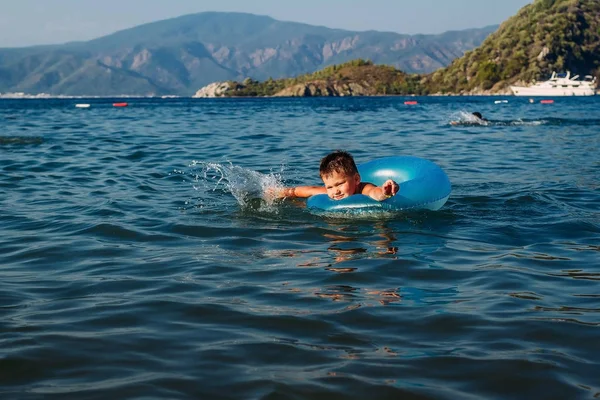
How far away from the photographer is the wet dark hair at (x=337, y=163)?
24.9 ft

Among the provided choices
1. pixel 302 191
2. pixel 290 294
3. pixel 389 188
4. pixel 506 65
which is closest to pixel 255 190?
pixel 302 191

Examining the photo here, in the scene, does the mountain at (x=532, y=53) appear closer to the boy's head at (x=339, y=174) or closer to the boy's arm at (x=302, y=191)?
the boy's arm at (x=302, y=191)

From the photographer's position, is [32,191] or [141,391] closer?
[141,391]

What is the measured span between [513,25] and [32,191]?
166 meters

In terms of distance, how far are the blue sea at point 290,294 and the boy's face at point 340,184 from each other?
342mm

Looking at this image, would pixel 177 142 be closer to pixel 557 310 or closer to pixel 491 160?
pixel 491 160

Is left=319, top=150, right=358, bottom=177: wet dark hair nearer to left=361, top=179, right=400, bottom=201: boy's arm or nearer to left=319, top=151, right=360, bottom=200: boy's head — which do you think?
left=319, top=151, right=360, bottom=200: boy's head

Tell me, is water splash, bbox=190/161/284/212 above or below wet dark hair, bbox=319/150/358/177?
below

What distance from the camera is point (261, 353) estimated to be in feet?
12.6

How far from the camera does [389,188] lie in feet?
23.1

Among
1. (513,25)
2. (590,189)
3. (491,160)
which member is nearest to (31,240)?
(590,189)

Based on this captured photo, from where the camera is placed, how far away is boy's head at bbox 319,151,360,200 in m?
7.62

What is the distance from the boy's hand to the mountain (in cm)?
12958

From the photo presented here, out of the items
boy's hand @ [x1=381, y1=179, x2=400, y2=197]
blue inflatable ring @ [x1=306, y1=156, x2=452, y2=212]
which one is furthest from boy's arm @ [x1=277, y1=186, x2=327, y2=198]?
boy's hand @ [x1=381, y1=179, x2=400, y2=197]
